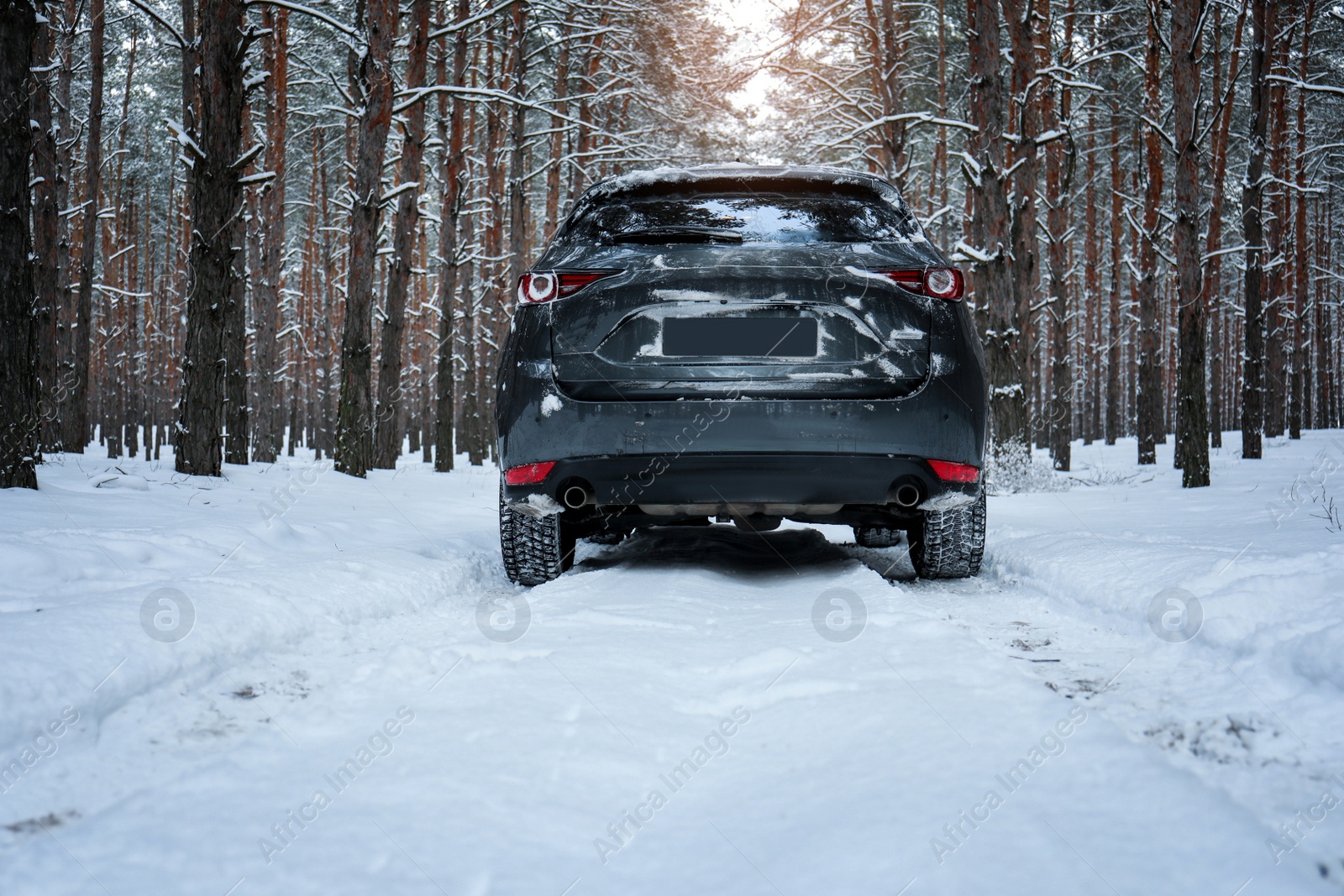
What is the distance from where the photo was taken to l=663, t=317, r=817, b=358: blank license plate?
341 cm

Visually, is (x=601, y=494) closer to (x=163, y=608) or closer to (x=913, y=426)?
Answer: (x=913, y=426)

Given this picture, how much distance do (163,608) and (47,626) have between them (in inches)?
14.5

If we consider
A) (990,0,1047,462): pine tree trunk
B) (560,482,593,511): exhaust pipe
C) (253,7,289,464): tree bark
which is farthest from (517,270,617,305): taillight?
(253,7,289,464): tree bark

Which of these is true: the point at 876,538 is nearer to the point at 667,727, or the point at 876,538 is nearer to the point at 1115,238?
the point at 667,727

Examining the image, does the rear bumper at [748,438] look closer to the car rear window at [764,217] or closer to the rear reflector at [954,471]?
the rear reflector at [954,471]

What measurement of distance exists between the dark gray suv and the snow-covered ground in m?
0.45

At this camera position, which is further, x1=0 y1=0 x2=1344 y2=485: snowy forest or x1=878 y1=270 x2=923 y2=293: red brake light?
x1=0 y1=0 x2=1344 y2=485: snowy forest

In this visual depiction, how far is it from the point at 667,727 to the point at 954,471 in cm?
198

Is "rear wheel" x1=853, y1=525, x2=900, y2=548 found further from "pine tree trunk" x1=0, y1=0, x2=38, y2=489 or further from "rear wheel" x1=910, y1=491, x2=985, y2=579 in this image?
"pine tree trunk" x1=0, y1=0, x2=38, y2=489

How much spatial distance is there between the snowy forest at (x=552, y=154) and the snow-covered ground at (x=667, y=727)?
3697mm

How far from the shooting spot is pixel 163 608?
8.93ft

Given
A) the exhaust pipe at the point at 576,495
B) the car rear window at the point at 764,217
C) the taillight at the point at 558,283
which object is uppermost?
the car rear window at the point at 764,217

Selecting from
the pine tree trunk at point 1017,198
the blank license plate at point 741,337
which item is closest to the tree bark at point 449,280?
the pine tree trunk at point 1017,198

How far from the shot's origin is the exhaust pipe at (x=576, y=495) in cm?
354
